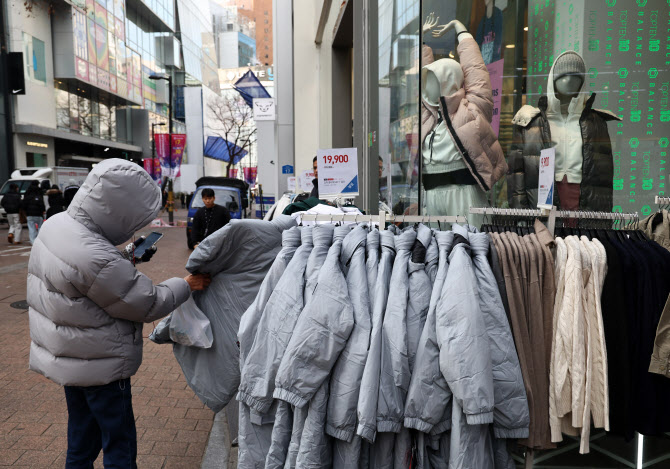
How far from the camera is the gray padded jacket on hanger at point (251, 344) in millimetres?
2580

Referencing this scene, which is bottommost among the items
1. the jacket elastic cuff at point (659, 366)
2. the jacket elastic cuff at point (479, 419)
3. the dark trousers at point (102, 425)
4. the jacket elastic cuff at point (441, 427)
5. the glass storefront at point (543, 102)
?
the dark trousers at point (102, 425)

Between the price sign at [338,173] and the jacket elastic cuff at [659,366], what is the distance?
2875 millimetres

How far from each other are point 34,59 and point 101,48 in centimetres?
777

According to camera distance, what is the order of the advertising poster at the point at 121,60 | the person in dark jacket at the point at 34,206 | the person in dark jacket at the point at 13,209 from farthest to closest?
the advertising poster at the point at 121,60 → the person in dark jacket at the point at 13,209 → the person in dark jacket at the point at 34,206

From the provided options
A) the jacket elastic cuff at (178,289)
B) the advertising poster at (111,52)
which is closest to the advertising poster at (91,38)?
the advertising poster at (111,52)

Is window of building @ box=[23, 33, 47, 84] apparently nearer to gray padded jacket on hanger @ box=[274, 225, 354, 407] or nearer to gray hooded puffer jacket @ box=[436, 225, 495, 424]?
gray padded jacket on hanger @ box=[274, 225, 354, 407]

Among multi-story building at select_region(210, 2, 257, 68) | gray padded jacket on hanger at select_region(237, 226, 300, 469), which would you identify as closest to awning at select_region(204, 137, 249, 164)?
gray padded jacket on hanger at select_region(237, 226, 300, 469)

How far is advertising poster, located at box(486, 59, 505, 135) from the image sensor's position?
5266 mm

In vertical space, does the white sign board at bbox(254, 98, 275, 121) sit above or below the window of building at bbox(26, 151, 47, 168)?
above

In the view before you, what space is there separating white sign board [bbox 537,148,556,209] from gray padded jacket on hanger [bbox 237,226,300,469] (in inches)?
61.1

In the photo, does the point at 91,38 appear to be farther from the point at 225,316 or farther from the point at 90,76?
the point at 225,316

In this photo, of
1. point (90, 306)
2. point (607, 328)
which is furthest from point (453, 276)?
point (90, 306)

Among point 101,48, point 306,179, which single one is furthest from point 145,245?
point 101,48

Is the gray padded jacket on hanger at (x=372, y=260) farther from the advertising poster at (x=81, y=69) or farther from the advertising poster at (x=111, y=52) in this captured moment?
the advertising poster at (x=111, y=52)
